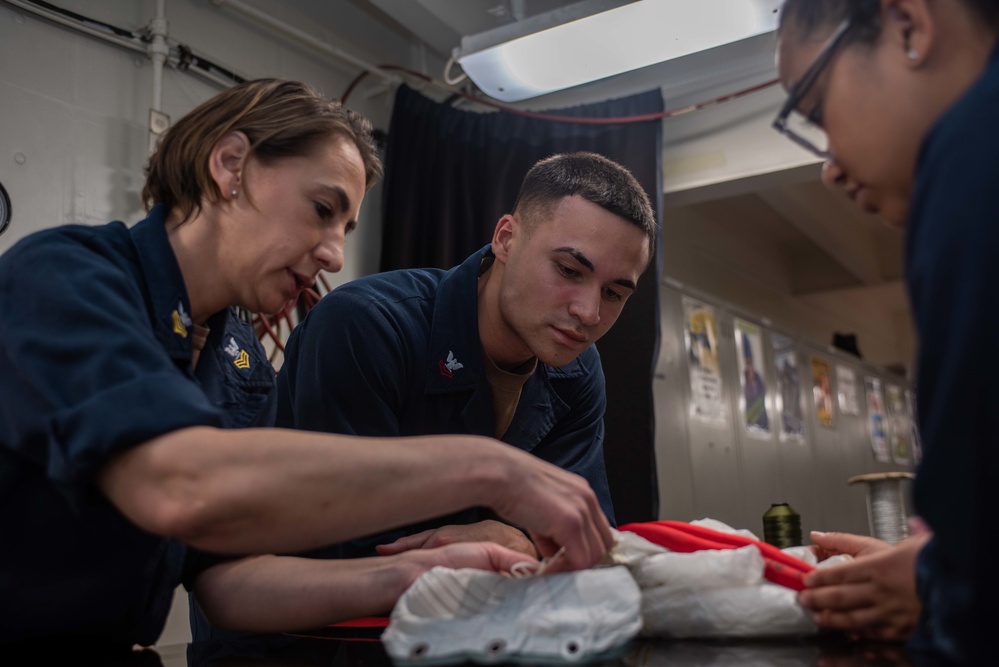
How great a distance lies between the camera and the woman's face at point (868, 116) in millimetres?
663

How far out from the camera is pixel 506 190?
3.30 m

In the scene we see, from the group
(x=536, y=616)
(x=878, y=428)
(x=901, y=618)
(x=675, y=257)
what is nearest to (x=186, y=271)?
(x=536, y=616)

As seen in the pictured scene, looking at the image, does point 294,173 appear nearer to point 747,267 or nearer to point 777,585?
point 777,585

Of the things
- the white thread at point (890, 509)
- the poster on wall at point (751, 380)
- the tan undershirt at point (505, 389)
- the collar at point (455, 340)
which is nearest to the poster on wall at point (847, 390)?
Result: the poster on wall at point (751, 380)

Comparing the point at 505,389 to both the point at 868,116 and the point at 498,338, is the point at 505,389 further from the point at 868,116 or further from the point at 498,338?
the point at 868,116

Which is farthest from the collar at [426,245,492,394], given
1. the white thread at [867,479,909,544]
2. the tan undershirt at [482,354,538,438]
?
the white thread at [867,479,909,544]

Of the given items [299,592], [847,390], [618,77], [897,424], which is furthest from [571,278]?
[897,424]

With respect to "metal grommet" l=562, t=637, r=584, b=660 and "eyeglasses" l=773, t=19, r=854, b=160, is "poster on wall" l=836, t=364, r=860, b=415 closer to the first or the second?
"eyeglasses" l=773, t=19, r=854, b=160

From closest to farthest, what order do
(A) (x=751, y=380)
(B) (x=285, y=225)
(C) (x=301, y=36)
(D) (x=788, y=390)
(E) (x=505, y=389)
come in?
(B) (x=285, y=225) < (E) (x=505, y=389) < (C) (x=301, y=36) < (A) (x=751, y=380) < (D) (x=788, y=390)

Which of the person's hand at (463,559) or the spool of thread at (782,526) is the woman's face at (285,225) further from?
the spool of thread at (782,526)

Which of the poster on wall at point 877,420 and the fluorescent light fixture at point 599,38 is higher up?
the fluorescent light fixture at point 599,38

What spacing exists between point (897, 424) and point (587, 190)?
220 inches

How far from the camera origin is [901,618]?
0.84m

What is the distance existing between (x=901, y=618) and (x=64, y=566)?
0.90 metres
